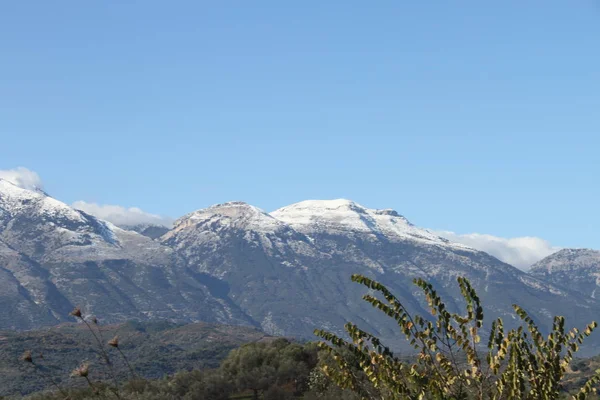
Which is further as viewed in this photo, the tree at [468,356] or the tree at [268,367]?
the tree at [268,367]

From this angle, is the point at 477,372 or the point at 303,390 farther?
the point at 303,390

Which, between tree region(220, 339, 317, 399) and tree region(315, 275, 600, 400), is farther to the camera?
tree region(220, 339, 317, 399)

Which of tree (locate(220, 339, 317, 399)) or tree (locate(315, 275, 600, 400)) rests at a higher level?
tree (locate(220, 339, 317, 399))

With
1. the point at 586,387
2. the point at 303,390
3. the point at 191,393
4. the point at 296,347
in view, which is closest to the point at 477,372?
the point at 586,387

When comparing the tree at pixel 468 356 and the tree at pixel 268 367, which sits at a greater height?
the tree at pixel 268 367

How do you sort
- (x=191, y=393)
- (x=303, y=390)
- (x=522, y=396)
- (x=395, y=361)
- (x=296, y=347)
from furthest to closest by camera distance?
(x=296, y=347)
(x=303, y=390)
(x=191, y=393)
(x=395, y=361)
(x=522, y=396)

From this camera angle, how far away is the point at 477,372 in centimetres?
2223

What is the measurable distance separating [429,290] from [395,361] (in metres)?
2.51

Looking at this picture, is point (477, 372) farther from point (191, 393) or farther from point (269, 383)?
point (269, 383)

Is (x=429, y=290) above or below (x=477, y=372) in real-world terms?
above

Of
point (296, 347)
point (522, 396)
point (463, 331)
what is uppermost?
point (296, 347)

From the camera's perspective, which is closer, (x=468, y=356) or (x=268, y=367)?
(x=468, y=356)

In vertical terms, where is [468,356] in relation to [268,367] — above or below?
below

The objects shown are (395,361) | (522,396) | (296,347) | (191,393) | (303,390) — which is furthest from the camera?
(296,347)
